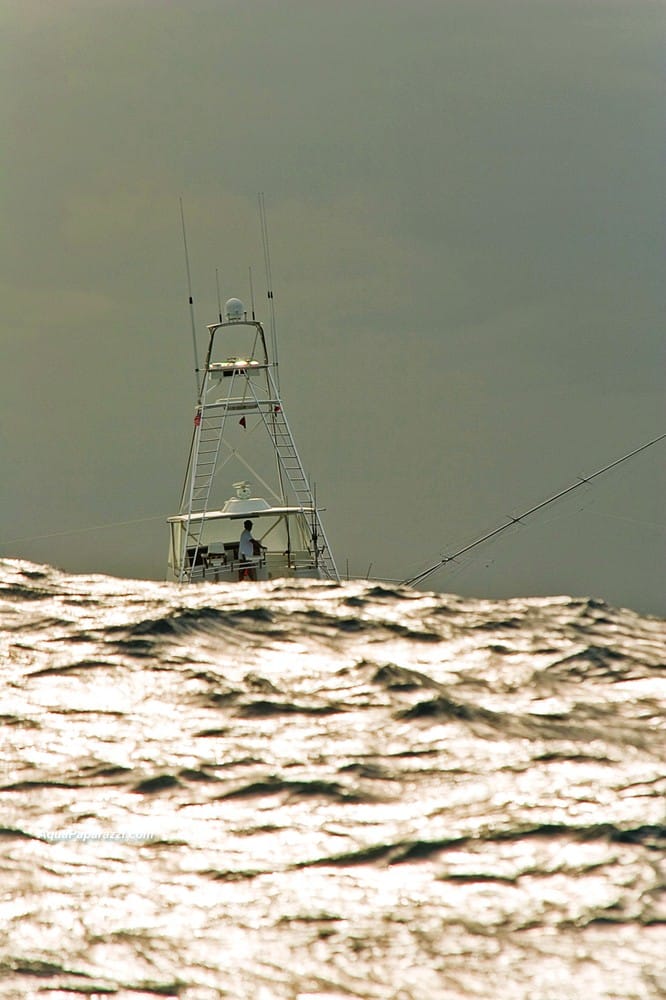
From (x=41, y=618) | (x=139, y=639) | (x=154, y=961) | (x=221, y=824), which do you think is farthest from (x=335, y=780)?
(x=41, y=618)

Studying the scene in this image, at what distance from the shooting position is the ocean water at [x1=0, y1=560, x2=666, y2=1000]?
22.8 ft

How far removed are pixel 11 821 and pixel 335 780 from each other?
2.14 meters

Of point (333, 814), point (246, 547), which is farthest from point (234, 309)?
point (333, 814)

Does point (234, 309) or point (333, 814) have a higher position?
point (234, 309)

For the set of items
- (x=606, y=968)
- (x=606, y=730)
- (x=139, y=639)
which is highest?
(x=139, y=639)

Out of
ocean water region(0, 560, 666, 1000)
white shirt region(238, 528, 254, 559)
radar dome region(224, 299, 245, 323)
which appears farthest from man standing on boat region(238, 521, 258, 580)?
ocean water region(0, 560, 666, 1000)

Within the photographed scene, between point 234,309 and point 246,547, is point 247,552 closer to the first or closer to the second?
point 246,547

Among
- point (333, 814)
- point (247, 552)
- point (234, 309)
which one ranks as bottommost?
point (333, 814)

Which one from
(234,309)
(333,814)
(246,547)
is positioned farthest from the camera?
(234,309)

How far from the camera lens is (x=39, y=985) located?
670cm

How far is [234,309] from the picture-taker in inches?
1320

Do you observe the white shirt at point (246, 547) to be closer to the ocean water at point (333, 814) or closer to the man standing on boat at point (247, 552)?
the man standing on boat at point (247, 552)

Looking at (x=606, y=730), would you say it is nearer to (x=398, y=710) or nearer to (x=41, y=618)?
(x=398, y=710)

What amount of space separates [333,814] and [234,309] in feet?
83.2
